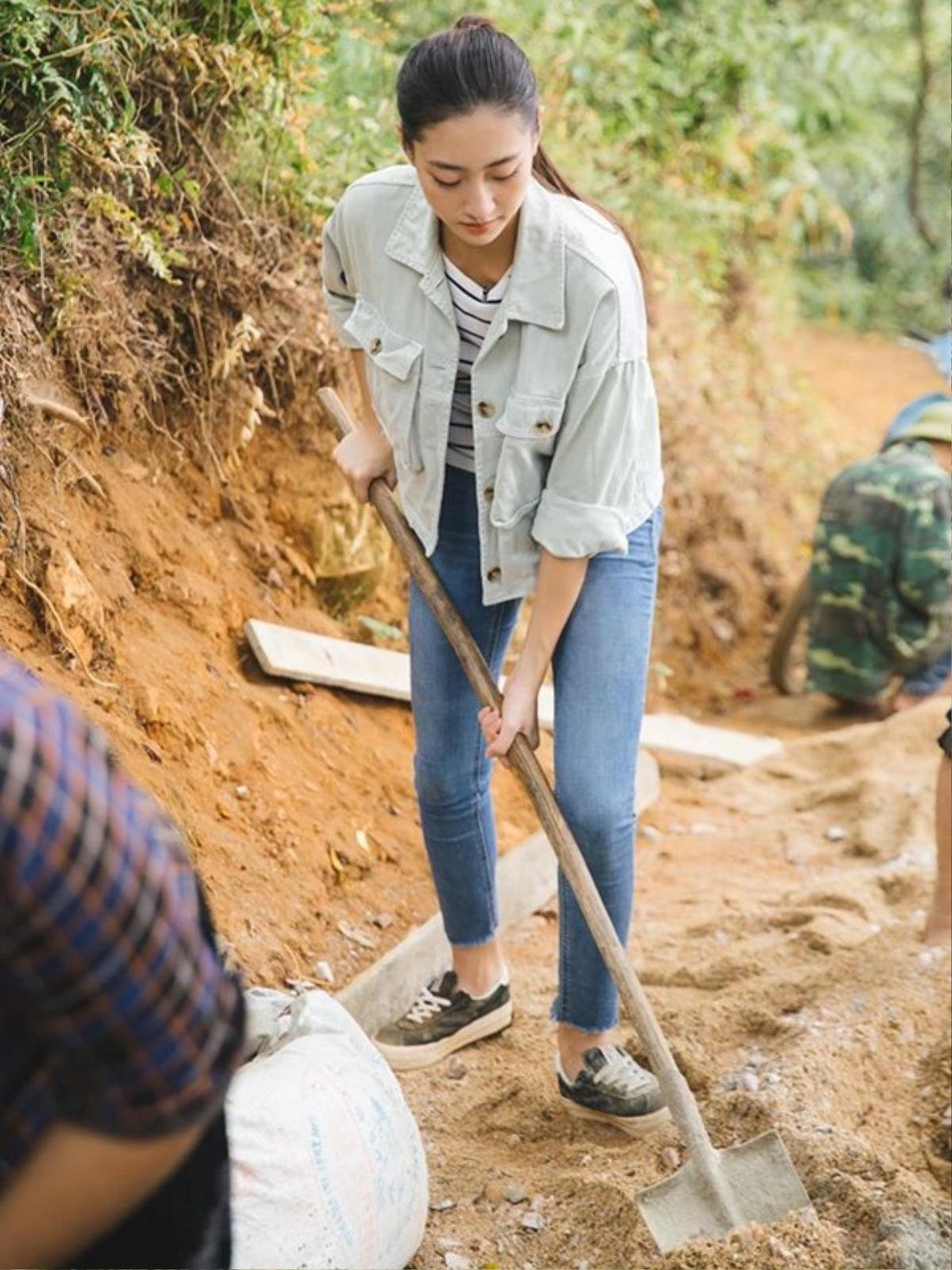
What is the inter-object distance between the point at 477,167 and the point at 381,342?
0.48m

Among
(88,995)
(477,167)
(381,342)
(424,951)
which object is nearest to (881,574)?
(424,951)

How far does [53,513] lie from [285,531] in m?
1.01

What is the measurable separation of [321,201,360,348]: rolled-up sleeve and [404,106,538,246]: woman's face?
400 millimetres

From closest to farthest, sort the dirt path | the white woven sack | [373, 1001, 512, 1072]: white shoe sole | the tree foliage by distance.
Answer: the white woven sack
the dirt path
[373, 1001, 512, 1072]: white shoe sole
the tree foliage

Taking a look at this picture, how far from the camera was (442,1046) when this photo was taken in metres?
3.54

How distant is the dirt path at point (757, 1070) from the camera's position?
292 centimetres

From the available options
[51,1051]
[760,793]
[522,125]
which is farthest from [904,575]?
[51,1051]

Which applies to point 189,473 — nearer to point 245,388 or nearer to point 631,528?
point 245,388

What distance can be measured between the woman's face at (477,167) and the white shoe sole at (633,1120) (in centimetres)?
176

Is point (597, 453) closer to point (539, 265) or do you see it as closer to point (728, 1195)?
point (539, 265)

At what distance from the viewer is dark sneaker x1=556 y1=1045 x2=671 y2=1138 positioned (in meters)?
3.23

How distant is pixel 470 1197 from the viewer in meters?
3.09

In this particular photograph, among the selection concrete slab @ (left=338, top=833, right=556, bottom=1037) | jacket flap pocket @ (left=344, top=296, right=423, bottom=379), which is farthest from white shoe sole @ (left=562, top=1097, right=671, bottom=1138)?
jacket flap pocket @ (left=344, top=296, right=423, bottom=379)

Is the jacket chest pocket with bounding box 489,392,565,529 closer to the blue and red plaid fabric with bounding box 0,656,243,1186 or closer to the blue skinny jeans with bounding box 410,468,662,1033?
the blue skinny jeans with bounding box 410,468,662,1033
